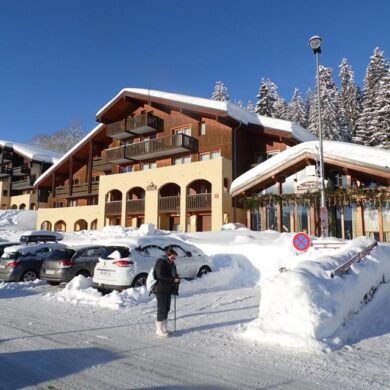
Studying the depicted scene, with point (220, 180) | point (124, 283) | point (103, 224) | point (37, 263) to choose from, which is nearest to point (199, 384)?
point (124, 283)

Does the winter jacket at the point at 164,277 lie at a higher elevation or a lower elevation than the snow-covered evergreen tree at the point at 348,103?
lower

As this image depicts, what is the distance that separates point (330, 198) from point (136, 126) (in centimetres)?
1721

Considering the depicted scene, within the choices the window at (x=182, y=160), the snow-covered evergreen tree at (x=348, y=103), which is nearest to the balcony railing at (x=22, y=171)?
the window at (x=182, y=160)

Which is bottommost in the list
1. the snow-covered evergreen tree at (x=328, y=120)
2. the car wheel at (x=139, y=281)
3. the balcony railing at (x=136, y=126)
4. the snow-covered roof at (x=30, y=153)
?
the car wheel at (x=139, y=281)

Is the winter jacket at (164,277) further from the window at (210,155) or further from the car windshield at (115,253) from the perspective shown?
the window at (210,155)

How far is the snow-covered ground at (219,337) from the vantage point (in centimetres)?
464

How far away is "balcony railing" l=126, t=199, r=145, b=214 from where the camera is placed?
93.8ft

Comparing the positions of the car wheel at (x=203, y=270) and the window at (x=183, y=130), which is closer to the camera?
the car wheel at (x=203, y=270)

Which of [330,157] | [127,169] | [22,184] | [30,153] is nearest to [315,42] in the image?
[330,157]

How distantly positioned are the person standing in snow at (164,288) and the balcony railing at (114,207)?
23.6 m

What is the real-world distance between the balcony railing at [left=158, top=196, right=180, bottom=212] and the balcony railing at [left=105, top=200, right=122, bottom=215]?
14.6ft

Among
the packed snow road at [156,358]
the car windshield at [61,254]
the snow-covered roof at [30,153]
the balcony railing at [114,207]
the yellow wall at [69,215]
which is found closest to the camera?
the packed snow road at [156,358]

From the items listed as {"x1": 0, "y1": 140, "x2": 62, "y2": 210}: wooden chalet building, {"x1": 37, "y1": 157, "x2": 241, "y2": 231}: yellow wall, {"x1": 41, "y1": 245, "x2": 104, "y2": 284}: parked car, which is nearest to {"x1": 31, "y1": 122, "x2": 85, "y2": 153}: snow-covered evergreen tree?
{"x1": 0, "y1": 140, "x2": 62, "y2": 210}: wooden chalet building

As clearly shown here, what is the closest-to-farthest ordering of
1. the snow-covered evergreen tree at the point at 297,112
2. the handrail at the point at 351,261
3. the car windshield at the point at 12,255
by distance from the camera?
the handrail at the point at 351,261 < the car windshield at the point at 12,255 < the snow-covered evergreen tree at the point at 297,112
